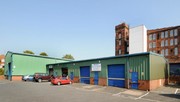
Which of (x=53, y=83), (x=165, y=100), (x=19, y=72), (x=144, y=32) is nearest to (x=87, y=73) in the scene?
(x=53, y=83)

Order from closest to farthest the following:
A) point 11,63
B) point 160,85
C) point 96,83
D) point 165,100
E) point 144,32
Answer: point 165,100 → point 160,85 → point 96,83 → point 11,63 → point 144,32

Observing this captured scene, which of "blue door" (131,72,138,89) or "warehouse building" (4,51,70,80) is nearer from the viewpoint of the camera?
"blue door" (131,72,138,89)

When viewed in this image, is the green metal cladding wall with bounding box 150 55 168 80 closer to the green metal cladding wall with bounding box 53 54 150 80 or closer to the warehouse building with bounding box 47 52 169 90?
the warehouse building with bounding box 47 52 169 90

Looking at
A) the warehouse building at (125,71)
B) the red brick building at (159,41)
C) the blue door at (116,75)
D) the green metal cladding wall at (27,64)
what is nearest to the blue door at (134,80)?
the warehouse building at (125,71)

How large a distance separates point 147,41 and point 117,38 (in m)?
11.2

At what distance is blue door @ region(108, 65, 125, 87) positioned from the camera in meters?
22.0

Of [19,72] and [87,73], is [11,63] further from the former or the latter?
[87,73]

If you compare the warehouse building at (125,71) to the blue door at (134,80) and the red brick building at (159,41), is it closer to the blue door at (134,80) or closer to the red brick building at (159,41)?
the blue door at (134,80)

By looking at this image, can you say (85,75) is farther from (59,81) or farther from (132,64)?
(132,64)

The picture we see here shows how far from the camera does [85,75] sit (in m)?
27.9

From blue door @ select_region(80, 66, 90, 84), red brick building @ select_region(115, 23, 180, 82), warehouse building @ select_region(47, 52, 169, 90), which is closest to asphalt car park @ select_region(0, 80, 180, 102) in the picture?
warehouse building @ select_region(47, 52, 169, 90)

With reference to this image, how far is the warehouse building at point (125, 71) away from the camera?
19.3 meters

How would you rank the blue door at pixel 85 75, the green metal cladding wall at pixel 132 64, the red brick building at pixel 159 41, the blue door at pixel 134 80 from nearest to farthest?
the green metal cladding wall at pixel 132 64 < the blue door at pixel 134 80 < the blue door at pixel 85 75 < the red brick building at pixel 159 41

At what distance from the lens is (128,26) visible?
65.4m
